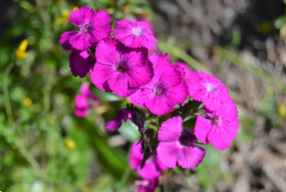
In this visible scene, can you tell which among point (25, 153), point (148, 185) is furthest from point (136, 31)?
point (25, 153)

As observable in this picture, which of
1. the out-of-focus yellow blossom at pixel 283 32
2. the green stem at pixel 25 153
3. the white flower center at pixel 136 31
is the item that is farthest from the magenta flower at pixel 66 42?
the out-of-focus yellow blossom at pixel 283 32

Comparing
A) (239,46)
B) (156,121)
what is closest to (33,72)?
(156,121)

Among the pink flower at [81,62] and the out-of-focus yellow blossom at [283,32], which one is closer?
the pink flower at [81,62]

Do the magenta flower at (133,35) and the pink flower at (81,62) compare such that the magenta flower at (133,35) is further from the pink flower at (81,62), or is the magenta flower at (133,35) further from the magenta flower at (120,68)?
the pink flower at (81,62)

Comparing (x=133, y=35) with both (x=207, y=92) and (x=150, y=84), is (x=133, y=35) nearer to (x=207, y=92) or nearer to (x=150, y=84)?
(x=150, y=84)

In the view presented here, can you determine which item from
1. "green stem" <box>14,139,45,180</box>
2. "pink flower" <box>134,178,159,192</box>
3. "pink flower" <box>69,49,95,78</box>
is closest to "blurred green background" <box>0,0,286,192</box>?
"green stem" <box>14,139,45,180</box>
